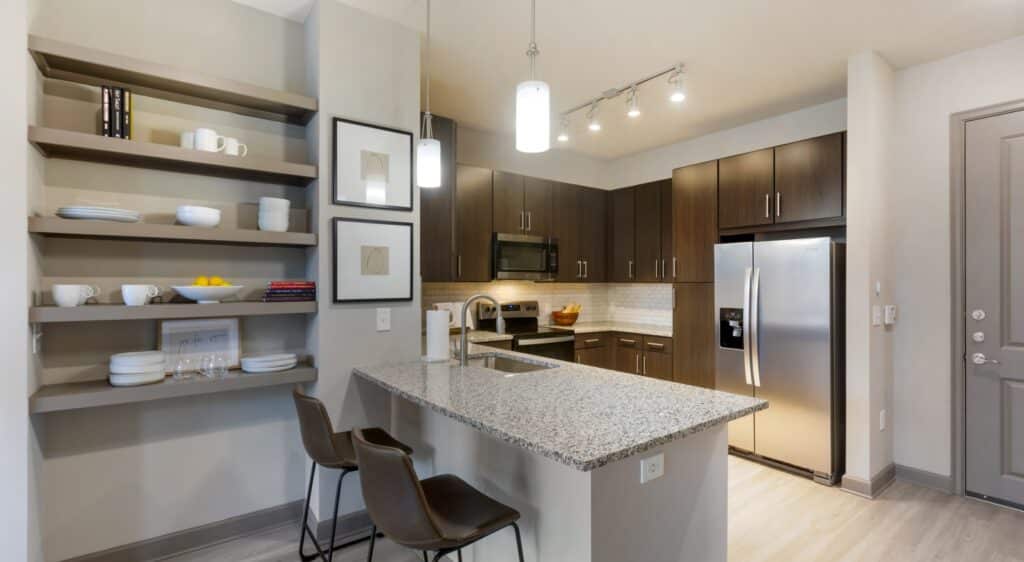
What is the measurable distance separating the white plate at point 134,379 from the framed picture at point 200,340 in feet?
0.55

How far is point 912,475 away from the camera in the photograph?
310cm

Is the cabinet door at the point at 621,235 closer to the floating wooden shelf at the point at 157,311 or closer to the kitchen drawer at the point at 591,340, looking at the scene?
the kitchen drawer at the point at 591,340

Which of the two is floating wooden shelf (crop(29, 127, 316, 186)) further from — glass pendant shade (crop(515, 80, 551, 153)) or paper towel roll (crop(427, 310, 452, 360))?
glass pendant shade (crop(515, 80, 551, 153))

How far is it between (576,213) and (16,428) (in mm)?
4177

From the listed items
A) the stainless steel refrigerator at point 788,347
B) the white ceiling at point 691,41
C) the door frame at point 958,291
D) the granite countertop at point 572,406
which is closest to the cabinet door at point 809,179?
the stainless steel refrigerator at point 788,347

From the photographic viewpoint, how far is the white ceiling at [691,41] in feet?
8.02

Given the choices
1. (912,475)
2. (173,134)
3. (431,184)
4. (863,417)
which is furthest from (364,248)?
(912,475)

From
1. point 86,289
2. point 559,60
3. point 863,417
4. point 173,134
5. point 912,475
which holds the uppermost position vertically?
point 559,60

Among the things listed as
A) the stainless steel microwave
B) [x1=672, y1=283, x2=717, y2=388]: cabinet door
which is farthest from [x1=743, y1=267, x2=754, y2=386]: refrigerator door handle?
the stainless steel microwave

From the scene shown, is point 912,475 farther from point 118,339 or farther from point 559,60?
point 118,339

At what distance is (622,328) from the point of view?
4.86m

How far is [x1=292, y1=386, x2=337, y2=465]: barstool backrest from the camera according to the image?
1909mm

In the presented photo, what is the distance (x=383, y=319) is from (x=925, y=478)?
11.9ft

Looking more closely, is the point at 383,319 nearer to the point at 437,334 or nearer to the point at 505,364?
the point at 437,334
